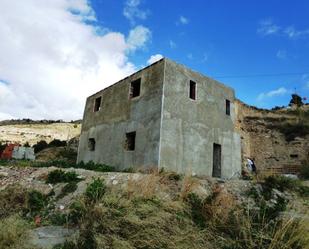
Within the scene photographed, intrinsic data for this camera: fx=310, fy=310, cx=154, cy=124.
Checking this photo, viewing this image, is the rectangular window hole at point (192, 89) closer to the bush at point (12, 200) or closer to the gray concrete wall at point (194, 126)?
the gray concrete wall at point (194, 126)

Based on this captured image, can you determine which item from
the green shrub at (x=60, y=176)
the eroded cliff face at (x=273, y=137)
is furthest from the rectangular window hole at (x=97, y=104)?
the green shrub at (x=60, y=176)

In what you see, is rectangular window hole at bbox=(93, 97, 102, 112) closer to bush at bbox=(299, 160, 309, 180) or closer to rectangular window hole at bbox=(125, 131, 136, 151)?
rectangular window hole at bbox=(125, 131, 136, 151)

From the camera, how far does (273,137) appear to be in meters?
19.5

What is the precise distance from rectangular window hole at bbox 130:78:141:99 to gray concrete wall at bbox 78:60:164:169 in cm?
23

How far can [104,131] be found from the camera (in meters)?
17.1

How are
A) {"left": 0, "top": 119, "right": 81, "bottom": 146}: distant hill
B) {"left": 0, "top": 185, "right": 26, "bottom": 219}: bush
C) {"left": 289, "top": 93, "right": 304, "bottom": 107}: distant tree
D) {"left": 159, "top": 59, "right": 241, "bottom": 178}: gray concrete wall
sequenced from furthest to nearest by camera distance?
{"left": 0, "top": 119, "right": 81, "bottom": 146}: distant hill, {"left": 289, "top": 93, "right": 304, "bottom": 107}: distant tree, {"left": 159, "top": 59, "right": 241, "bottom": 178}: gray concrete wall, {"left": 0, "top": 185, "right": 26, "bottom": 219}: bush

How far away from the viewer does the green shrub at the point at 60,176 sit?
10531 mm

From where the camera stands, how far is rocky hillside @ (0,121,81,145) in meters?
40.4

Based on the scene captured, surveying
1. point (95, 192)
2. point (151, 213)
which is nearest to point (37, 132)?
point (95, 192)

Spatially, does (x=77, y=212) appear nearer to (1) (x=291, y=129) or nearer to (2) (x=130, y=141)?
(2) (x=130, y=141)

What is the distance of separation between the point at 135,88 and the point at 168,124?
3818 mm

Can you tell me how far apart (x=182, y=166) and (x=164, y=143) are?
4.55ft

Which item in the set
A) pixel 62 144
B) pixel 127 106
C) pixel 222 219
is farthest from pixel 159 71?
pixel 62 144

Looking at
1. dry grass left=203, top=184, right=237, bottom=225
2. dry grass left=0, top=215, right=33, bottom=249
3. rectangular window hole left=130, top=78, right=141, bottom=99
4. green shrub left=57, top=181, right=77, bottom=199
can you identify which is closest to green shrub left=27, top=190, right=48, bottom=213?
green shrub left=57, top=181, right=77, bottom=199
